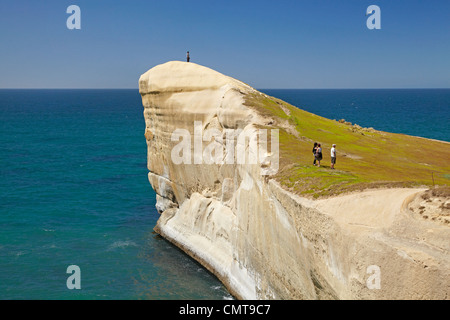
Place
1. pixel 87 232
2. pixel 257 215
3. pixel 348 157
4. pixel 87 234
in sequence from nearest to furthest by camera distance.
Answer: pixel 257 215
pixel 348 157
pixel 87 234
pixel 87 232

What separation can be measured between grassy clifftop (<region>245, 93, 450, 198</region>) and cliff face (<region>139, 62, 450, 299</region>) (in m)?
0.68

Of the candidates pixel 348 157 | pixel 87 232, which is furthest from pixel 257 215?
pixel 87 232

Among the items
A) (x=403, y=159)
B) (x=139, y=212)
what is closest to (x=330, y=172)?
(x=403, y=159)

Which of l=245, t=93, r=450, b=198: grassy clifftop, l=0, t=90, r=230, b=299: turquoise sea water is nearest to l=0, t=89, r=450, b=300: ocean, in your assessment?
l=0, t=90, r=230, b=299: turquoise sea water

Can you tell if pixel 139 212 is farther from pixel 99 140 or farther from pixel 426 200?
pixel 99 140

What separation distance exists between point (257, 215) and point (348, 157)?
8.33 metres

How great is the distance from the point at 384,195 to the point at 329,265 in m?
4.13

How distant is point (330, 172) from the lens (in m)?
25.7

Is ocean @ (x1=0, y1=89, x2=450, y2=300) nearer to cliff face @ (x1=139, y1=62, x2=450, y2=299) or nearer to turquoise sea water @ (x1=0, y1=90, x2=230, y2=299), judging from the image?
turquoise sea water @ (x1=0, y1=90, x2=230, y2=299)

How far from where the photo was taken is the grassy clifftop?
77.5 ft

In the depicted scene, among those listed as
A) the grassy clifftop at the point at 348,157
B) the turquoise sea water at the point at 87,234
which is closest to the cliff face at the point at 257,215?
the grassy clifftop at the point at 348,157

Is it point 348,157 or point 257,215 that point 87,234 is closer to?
point 257,215

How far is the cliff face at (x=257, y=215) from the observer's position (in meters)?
17.3

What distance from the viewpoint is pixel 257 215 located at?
2781 cm
